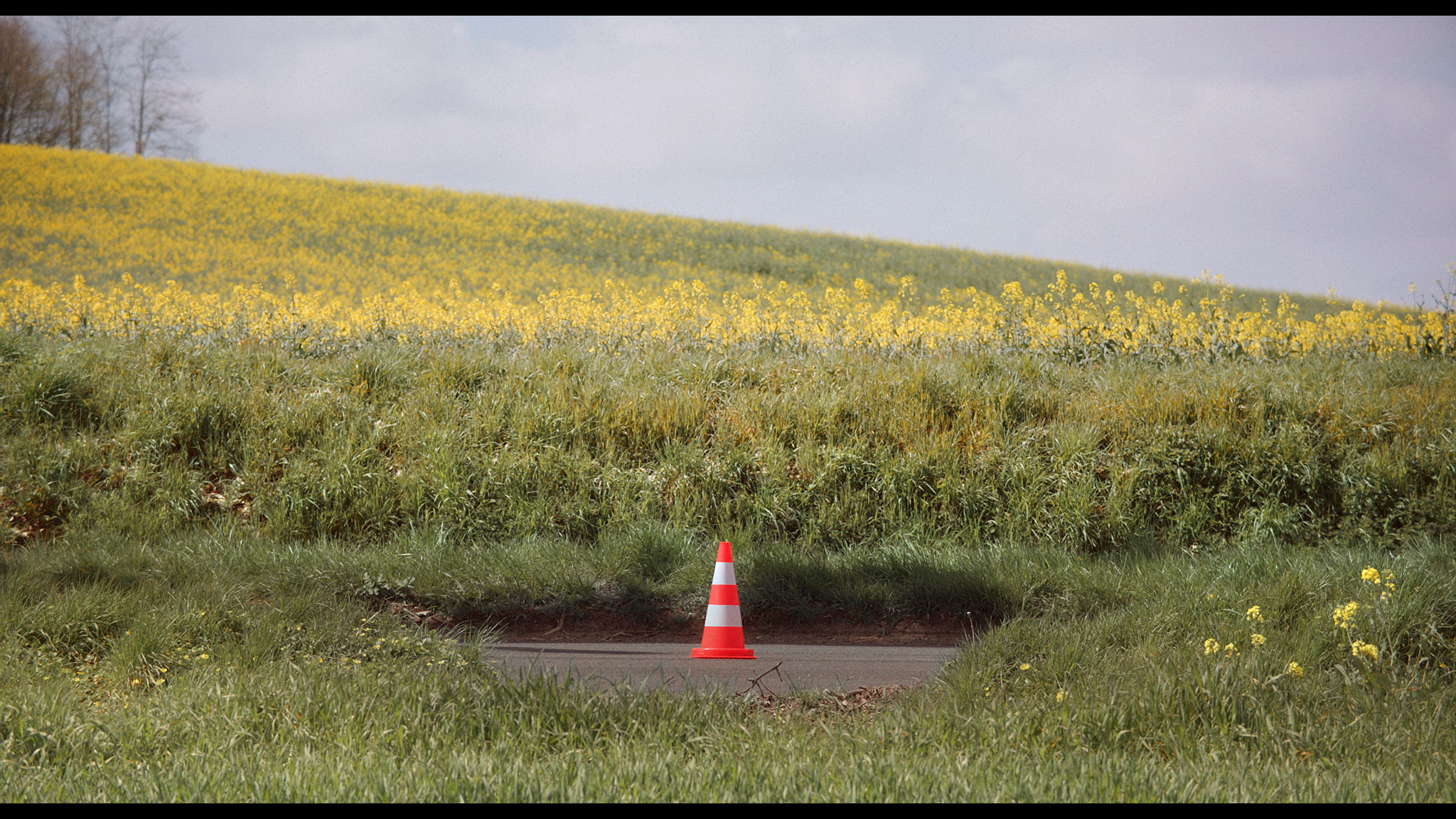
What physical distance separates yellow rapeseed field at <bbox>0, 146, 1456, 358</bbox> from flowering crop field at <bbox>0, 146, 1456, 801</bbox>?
0.14 m

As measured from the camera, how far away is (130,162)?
110 feet

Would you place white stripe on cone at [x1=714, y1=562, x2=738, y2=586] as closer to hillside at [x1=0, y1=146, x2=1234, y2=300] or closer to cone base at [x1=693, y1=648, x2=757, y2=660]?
cone base at [x1=693, y1=648, x2=757, y2=660]

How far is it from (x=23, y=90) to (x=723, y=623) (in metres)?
39.6

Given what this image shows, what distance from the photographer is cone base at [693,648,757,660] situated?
5219 mm

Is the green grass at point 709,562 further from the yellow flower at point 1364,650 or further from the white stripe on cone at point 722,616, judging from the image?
the white stripe on cone at point 722,616

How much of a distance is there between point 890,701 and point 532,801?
2065 mm

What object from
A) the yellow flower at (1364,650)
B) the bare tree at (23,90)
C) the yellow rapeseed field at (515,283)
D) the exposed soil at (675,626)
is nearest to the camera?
the yellow flower at (1364,650)

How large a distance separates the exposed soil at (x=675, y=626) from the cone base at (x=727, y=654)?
2.21ft

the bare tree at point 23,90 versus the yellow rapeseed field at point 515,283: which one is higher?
the bare tree at point 23,90

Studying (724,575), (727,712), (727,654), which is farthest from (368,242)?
(727,712)

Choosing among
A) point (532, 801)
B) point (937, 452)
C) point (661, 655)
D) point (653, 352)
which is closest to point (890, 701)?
point (661, 655)

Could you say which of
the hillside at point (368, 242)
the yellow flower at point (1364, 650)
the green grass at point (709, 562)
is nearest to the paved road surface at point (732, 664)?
the green grass at point (709, 562)

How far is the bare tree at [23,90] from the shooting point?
2809cm

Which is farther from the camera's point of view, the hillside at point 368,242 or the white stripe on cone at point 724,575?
the hillside at point 368,242
